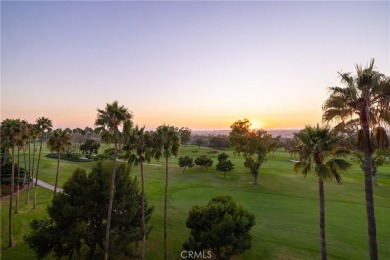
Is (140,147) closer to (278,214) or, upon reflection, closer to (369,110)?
(369,110)

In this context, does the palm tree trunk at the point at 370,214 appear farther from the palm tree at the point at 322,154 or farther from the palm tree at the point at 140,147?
the palm tree at the point at 140,147

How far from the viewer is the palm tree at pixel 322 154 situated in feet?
60.0

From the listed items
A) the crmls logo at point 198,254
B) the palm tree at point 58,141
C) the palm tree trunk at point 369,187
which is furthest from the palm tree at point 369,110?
the palm tree at point 58,141

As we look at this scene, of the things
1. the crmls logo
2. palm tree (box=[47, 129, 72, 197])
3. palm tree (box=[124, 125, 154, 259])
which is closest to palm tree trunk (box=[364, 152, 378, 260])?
the crmls logo

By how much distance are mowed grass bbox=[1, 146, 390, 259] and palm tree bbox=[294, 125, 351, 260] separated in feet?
46.5

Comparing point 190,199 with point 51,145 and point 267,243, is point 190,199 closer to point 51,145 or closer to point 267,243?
point 267,243

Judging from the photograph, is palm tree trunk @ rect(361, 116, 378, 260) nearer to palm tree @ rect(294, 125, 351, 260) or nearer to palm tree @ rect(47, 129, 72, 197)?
palm tree @ rect(294, 125, 351, 260)

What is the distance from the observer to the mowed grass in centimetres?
3034

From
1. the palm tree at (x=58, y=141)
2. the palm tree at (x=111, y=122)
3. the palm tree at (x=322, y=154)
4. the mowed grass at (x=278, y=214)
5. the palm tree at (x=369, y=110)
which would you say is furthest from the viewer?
the palm tree at (x=58, y=141)

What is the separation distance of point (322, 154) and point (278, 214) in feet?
90.1

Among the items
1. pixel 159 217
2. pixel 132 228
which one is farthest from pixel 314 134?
pixel 159 217

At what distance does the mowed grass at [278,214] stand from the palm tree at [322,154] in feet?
46.5

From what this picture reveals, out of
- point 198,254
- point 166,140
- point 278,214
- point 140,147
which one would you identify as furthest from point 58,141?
point 278,214

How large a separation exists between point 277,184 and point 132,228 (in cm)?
4955
